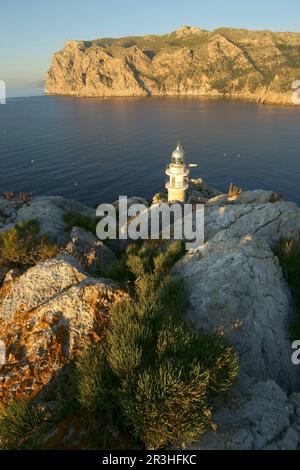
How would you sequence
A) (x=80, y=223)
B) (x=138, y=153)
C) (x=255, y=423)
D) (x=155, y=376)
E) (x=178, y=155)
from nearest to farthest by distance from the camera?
(x=155, y=376) → (x=255, y=423) → (x=80, y=223) → (x=178, y=155) → (x=138, y=153)

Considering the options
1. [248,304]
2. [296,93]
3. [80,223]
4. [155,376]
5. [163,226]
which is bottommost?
[163,226]

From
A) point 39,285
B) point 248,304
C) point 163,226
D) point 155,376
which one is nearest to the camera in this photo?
point 155,376

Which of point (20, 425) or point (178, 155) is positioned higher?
point (178, 155)

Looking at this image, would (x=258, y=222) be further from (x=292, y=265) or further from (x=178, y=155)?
(x=178, y=155)

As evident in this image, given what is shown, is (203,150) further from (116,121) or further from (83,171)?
(116,121)

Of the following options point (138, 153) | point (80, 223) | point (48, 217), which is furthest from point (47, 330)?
point (138, 153)
